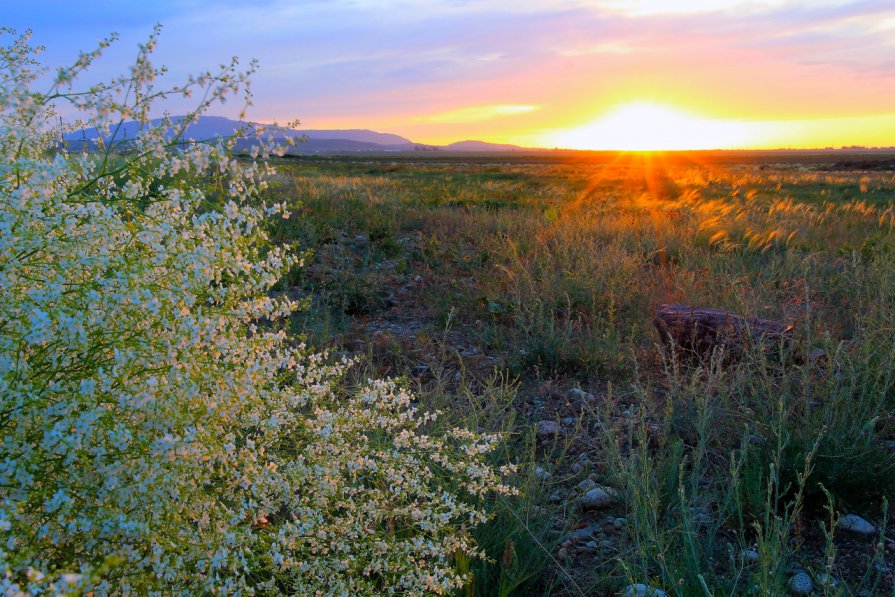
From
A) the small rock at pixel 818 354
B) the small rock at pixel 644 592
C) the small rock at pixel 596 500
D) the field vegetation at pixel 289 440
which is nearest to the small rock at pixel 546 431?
the field vegetation at pixel 289 440

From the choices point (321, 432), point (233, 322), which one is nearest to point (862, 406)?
point (321, 432)

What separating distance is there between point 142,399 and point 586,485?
112 inches

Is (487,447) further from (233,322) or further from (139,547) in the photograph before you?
(139,547)

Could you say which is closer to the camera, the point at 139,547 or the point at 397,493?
the point at 139,547

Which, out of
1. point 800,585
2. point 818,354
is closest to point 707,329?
point 818,354

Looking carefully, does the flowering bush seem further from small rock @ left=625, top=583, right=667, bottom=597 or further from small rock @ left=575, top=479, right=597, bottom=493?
small rock @ left=575, top=479, right=597, bottom=493

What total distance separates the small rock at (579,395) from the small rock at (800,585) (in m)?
2.20

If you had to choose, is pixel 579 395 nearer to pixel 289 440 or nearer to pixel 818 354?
pixel 818 354

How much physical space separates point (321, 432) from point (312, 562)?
19.9 inches

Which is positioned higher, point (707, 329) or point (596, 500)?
point (707, 329)

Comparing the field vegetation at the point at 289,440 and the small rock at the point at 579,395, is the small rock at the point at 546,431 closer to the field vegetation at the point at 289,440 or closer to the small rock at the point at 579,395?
the field vegetation at the point at 289,440

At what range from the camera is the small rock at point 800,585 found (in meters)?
2.88

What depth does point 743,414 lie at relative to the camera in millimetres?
4109

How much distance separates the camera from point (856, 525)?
3.33 metres
